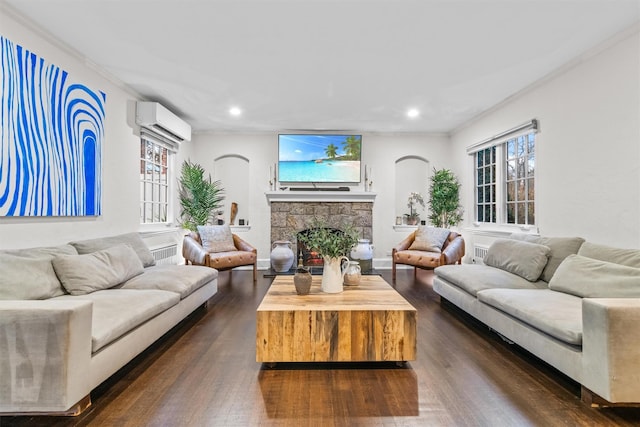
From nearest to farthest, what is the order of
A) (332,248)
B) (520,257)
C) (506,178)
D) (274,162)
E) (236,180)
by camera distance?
1. (332,248)
2. (520,257)
3. (506,178)
4. (274,162)
5. (236,180)

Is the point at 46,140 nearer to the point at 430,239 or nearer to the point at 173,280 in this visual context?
the point at 173,280

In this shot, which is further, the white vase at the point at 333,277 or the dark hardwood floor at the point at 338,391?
the white vase at the point at 333,277

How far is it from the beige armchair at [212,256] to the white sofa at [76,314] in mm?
1026

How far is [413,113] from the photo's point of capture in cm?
494

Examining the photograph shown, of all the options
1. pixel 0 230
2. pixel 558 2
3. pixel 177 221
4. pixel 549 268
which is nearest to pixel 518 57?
pixel 558 2

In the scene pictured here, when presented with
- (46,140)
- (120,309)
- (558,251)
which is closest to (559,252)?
(558,251)

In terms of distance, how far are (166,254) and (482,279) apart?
4233mm

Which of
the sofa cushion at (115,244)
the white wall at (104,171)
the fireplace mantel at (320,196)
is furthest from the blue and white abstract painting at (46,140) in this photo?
the fireplace mantel at (320,196)

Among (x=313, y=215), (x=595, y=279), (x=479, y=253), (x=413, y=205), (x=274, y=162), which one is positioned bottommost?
(x=479, y=253)

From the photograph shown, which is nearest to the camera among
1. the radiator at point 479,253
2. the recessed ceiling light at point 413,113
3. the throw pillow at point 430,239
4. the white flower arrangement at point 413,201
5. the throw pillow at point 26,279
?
the throw pillow at point 26,279

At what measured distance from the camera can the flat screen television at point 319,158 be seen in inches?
233

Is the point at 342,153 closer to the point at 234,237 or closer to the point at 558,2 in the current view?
the point at 234,237

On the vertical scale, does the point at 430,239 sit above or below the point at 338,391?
above

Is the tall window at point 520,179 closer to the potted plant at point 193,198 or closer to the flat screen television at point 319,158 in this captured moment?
the flat screen television at point 319,158
